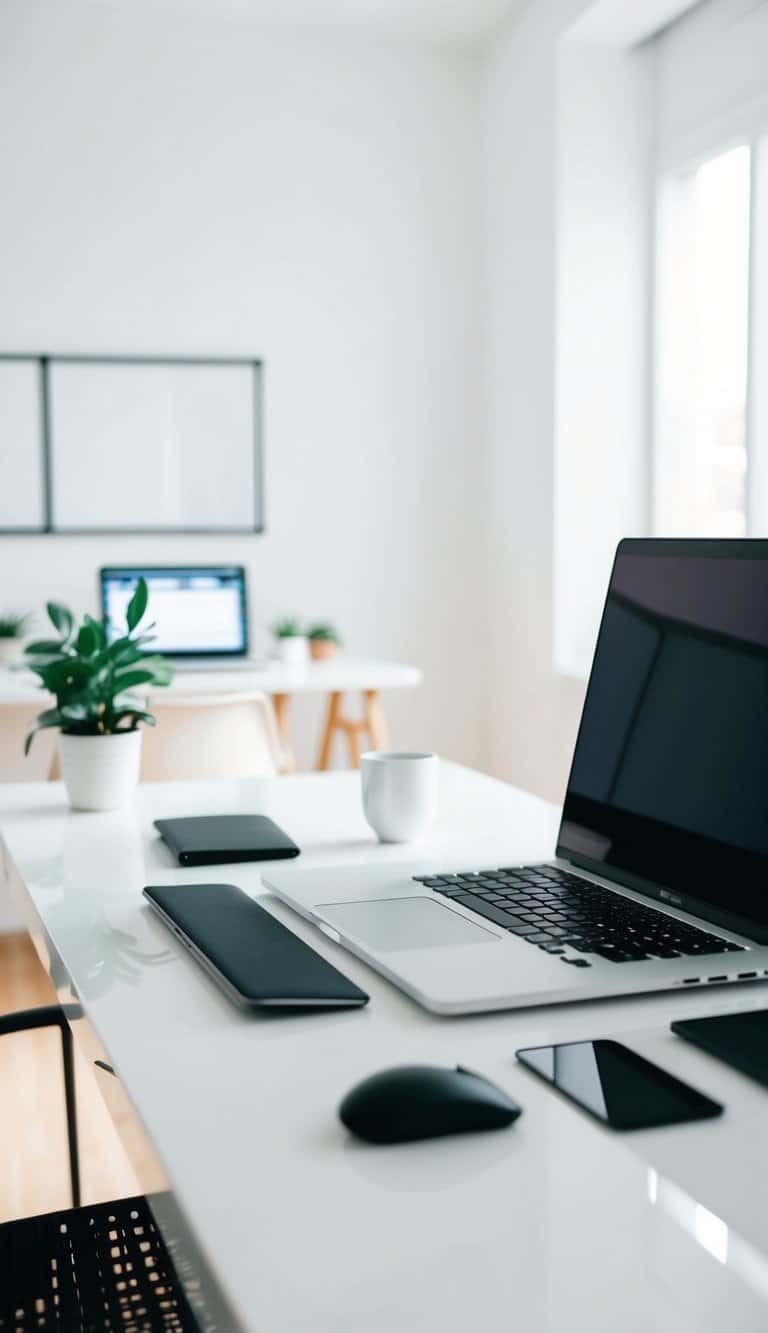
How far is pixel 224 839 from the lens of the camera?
1190 millimetres

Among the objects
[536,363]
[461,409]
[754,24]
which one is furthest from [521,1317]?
[461,409]

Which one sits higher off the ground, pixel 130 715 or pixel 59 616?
pixel 59 616

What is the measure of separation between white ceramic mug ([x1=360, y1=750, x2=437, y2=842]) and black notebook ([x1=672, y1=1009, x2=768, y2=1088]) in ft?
1.77

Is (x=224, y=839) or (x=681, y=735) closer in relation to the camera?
(x=681, y=735)

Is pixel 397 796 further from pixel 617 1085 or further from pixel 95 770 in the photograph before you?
pixel 617 1085

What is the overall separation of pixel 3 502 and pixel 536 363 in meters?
1.54

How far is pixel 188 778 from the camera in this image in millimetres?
2291

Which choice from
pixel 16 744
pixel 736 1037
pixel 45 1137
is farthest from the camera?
pixel 16 744

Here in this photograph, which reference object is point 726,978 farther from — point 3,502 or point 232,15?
point 232,15

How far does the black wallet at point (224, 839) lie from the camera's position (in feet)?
3.75

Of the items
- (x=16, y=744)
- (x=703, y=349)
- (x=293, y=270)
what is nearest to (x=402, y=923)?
(x=16, y=744)

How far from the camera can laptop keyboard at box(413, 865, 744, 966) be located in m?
0.84

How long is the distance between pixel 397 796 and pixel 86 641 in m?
0.39

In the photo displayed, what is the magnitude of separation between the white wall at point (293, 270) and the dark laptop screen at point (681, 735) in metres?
2.83
